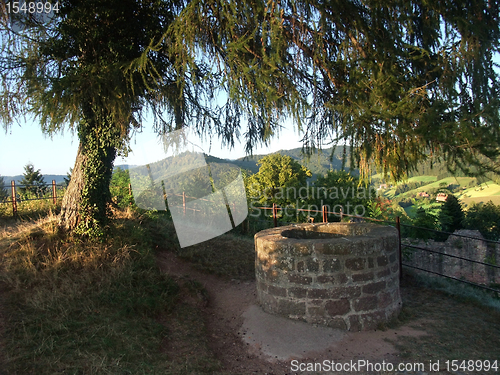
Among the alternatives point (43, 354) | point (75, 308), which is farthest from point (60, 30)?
point (43, 354)

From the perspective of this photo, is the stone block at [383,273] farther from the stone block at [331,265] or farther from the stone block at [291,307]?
the stone block at [291,307]

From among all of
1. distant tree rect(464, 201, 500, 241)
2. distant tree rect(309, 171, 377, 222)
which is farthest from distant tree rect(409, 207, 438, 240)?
distant tree rect(309, 171, 377, 222)

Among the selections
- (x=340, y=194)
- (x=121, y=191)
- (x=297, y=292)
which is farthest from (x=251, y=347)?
(x=340, y=194)

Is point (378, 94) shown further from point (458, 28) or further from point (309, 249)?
point (309, 249)

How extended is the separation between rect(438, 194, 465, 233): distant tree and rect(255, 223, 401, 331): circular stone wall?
22120mm

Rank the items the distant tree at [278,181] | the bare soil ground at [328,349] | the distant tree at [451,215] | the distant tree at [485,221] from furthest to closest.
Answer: the distant tree at [278,181] → the distant tree at [485,221] → the distant tree at [451,215] → the bare soil ground at [328,349]

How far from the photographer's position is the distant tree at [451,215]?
23.3 metres

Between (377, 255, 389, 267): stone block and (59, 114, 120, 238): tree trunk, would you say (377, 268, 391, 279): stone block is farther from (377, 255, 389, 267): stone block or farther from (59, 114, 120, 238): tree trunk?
(59, 114, 120, 238): tree trunk

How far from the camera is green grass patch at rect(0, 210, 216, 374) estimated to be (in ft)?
11.7

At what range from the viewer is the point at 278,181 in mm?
30500

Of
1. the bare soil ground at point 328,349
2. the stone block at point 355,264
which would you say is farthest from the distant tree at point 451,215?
the stone block at point 355,264

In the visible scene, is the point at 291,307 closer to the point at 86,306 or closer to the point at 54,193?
the point at 86,306

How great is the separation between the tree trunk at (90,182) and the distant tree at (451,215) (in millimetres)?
23578

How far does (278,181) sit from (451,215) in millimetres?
13966
